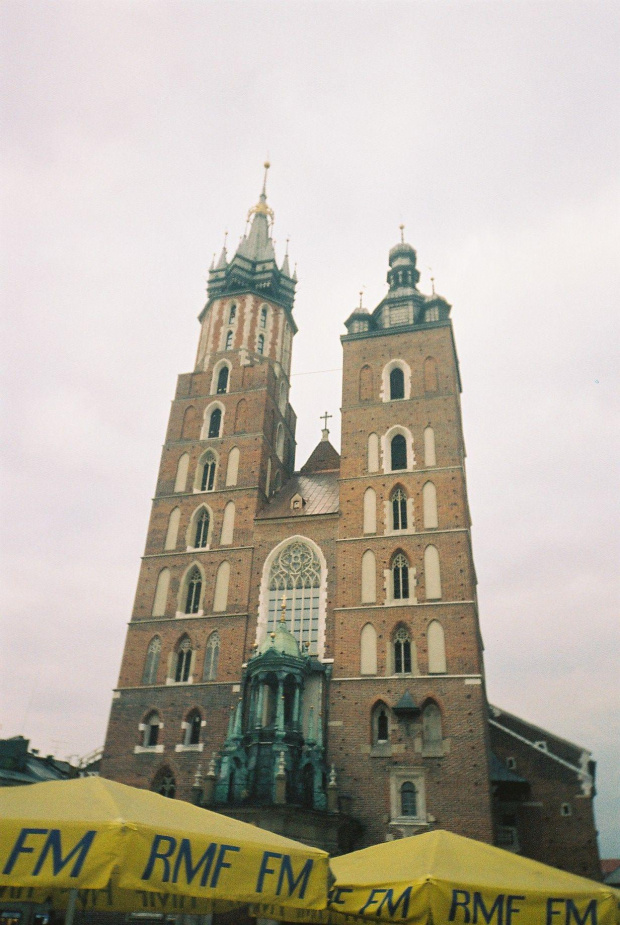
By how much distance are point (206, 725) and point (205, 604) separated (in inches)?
194

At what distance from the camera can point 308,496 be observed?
32.2m

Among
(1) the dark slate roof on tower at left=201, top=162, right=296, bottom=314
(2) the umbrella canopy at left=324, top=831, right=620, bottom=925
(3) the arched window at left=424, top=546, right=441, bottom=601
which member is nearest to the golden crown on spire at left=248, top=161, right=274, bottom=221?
(1) the dark slate roof on tower at left=201, top=162, right=296, bottom=314

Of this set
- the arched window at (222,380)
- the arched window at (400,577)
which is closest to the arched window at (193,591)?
the arched window at (400,577)

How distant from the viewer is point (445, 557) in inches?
1062

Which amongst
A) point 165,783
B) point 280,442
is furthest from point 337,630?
point 280,442

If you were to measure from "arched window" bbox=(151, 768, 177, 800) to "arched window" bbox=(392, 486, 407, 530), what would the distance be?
41.6 feet

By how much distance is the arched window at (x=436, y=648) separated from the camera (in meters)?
24.9

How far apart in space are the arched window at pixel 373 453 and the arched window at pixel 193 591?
345 inches

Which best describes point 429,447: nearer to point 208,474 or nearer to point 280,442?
point 280,442

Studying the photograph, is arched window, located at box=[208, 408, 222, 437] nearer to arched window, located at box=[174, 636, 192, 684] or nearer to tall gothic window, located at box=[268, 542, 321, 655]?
tall gothic window, located at box=[268, 542, 321, 655]

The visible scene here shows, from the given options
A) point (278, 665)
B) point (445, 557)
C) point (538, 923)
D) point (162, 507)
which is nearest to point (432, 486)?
point (445, 557)

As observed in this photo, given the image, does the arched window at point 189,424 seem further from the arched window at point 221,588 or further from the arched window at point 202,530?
the arched window at point 221,588

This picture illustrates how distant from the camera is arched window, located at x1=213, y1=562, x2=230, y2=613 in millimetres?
28531

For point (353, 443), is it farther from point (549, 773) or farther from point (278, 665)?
point (549, 773)
